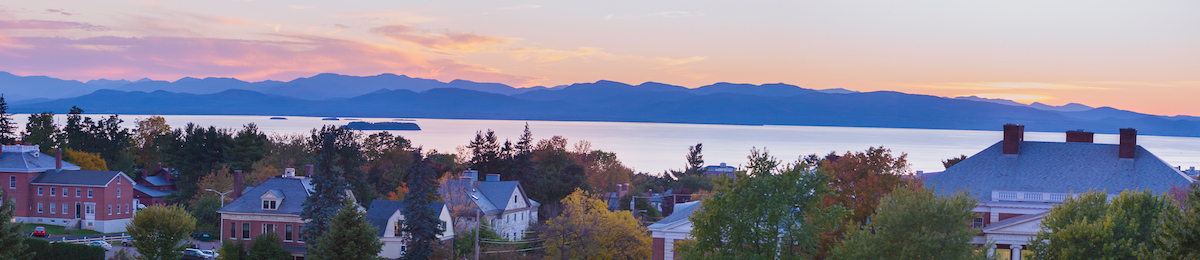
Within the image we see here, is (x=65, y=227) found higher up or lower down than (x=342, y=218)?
lower down

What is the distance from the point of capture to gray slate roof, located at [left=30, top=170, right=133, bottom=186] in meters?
73.9

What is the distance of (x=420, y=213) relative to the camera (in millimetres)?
48875

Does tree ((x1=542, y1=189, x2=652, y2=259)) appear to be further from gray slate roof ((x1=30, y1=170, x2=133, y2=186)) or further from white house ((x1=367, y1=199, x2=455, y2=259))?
gray slate roof ((x1=30, y1=170, x2=133, y2=186))

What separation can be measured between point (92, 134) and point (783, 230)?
11228 centimetres

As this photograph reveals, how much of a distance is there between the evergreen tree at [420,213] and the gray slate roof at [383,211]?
5000 millimetres

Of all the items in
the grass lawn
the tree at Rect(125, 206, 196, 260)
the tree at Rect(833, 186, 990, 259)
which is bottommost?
the grass lawn

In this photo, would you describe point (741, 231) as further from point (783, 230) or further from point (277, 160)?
point (277, 160)

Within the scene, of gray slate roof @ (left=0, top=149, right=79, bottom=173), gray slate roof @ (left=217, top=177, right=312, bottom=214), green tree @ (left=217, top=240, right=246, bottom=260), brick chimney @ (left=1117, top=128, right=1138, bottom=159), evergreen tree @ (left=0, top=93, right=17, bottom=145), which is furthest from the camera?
evergreen tree @ (left=0, top=93, right=17, bottom=145)

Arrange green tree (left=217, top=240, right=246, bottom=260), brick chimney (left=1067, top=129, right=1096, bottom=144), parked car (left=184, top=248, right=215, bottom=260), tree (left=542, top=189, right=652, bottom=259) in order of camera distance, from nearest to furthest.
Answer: brick chimney (left=1067, top=129, right=1096, bottom=144), green tree (left=217, top=240, right=246, bottom=260), tree (left=542, top=189, right=652, bottom=259), parked car (left=184, top=248, right=215, bottom=260)

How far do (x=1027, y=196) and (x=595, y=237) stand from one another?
2289 cm

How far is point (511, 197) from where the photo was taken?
69938mm

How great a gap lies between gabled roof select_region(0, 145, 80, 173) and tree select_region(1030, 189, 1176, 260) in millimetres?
78063

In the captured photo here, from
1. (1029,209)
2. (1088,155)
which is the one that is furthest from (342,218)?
(1088,155)

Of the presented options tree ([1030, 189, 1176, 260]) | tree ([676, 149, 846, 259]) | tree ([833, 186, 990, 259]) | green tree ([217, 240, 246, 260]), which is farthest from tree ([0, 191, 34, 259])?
tree ([1030, 189, 1176, 260])
